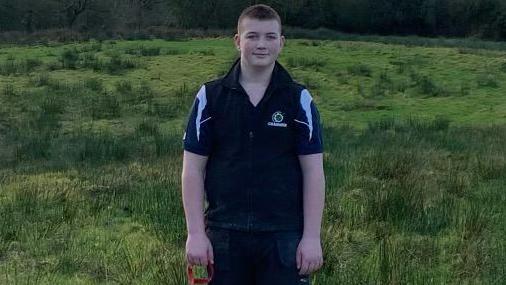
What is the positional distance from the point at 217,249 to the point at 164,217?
262cm

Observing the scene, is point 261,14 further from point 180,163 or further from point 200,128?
point 180,163

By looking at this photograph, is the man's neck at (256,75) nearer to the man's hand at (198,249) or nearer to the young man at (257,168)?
the young man at (257,168)

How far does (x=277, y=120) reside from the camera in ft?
7.95

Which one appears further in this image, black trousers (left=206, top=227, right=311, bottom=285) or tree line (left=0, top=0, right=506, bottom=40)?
tree line (left=0, top=0, right=506, bottom=40)

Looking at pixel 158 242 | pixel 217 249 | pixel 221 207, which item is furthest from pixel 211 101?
pixel 158 242

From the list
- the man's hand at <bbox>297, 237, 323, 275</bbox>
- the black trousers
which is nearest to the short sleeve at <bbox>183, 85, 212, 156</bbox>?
the black trousers

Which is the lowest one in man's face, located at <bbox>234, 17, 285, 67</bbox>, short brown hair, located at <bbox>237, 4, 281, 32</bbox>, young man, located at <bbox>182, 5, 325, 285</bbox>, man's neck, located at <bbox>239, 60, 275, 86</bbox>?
young man, located at <bbox>182, 5, 325, 285</bbox>

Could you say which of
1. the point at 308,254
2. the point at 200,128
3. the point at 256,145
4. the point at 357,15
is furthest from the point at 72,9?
the point at 308,254

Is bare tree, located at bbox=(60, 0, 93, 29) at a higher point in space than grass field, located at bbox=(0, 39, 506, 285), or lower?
higher

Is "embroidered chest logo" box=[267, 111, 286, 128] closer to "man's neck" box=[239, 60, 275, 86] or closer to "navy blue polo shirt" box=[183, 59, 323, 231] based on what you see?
"navy blue polo shirt" box=[183, 59, 323, 231]

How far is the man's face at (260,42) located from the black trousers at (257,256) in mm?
625

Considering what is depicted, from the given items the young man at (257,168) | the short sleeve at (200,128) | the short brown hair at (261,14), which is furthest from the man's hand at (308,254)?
the short brown hair at (261,14)

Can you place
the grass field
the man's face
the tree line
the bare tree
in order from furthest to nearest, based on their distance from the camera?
the bare tree < the tree line < the grass field < the man's face

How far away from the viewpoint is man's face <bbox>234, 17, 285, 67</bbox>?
7.90 ft
